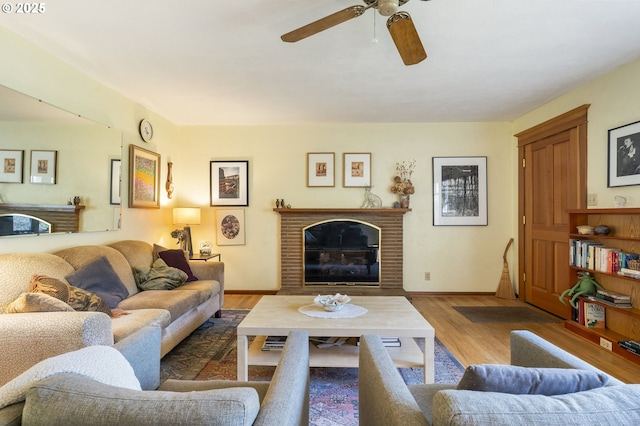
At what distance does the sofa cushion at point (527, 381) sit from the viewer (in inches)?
33.8

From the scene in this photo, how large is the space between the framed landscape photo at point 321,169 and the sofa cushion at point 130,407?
4.02 metres

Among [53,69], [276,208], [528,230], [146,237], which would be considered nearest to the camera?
[53,69]

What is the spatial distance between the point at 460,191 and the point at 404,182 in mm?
835

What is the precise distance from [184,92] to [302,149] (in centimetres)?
178

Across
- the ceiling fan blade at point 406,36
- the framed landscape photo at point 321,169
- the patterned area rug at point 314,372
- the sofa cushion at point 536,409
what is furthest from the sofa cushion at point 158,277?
the sofa cushion at point 536,409

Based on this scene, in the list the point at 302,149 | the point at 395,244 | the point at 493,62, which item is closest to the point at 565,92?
the point at 493,62

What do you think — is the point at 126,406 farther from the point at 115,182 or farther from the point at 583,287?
the point at 583,287

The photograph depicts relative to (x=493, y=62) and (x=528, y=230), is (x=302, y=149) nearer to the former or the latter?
(x=493, y=62)

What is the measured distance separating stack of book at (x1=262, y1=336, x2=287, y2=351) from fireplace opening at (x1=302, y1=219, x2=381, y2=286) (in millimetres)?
2193

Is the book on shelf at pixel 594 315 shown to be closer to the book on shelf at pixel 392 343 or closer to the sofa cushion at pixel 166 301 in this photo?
the book on shelf at pixel 392 343

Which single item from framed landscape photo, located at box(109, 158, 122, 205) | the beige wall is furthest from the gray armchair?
the beige wall

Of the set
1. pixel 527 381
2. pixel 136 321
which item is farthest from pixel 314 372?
pixel 527 381

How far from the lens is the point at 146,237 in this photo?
3.98m

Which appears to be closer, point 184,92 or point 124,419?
Result: point 124,419
